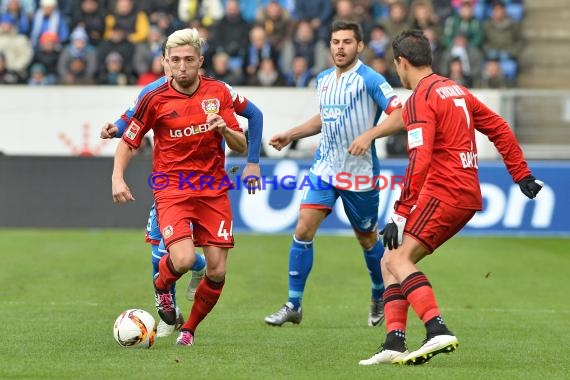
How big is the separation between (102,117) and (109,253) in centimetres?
535

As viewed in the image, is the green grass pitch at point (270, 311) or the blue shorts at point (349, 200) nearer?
the green grass pitch at point (270, 311)

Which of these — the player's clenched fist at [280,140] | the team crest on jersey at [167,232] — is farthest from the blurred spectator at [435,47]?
the team crest on jersey at [167,232]

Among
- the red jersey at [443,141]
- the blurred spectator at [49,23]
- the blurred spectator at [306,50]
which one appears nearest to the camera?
the red jersey at [443,141]

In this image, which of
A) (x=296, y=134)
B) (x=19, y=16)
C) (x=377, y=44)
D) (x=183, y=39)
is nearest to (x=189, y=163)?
(x=183, y=39)

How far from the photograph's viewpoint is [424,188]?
26.0 feet

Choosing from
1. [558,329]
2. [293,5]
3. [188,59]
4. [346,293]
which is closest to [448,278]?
[346,293]

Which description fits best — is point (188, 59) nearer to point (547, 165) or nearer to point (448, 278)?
point (448, 278)

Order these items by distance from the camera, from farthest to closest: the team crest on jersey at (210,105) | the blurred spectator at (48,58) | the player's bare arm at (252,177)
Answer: the blurred spectator at (48,58)
the player's bare arm at (252,177)
the team crest on jersey at (210,105)

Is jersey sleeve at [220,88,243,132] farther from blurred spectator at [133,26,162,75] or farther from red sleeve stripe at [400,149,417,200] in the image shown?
blurred spectator at [133,26,162,75]

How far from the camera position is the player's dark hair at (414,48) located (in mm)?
7934

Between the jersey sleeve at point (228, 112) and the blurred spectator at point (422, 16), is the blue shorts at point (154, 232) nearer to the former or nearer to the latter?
the jersey sleeve at point (228, 112)

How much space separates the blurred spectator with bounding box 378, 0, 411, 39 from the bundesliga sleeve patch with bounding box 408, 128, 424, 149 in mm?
14080

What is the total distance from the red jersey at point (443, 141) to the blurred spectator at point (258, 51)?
13595mm

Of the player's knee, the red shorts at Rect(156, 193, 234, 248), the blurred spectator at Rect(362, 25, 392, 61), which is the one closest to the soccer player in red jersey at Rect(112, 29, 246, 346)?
the red shorts at Rect(156, 193, 234, 248)
